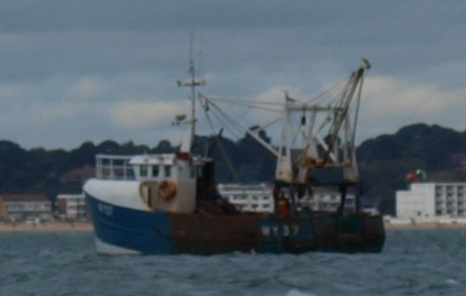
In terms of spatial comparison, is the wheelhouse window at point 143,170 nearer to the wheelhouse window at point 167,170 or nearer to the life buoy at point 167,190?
the wheelhouse window at point 167,170

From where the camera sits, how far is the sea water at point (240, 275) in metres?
76.1

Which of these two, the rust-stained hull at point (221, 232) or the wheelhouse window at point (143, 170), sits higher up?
the wheelhouse window at point (143, 170)

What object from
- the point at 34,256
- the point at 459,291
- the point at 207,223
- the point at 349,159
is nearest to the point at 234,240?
the point at 207,223

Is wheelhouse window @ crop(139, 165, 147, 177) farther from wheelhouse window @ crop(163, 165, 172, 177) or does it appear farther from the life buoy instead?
the life buoy

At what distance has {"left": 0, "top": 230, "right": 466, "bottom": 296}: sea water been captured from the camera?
250 ft

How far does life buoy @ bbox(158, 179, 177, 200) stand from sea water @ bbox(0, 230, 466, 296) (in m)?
3.45

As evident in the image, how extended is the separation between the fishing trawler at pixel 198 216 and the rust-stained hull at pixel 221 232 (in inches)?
1.8

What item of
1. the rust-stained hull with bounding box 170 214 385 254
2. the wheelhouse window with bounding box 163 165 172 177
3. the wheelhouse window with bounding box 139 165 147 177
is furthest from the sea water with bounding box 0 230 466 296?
the wheelhouse window with bounding box 163 165 172 177

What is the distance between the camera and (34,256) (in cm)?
11712

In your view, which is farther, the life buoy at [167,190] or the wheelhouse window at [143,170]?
the wheelhouse window at [143,170]

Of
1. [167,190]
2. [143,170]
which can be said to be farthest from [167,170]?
[167,190]

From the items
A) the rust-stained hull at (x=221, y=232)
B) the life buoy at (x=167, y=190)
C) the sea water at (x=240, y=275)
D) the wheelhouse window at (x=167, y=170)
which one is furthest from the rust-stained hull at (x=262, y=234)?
the wheelhouse window at (x=167, y=170)

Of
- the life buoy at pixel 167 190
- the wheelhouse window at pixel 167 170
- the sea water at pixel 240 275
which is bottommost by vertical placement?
the sea water at pixel 240 275

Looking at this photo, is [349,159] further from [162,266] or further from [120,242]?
[162,266]
